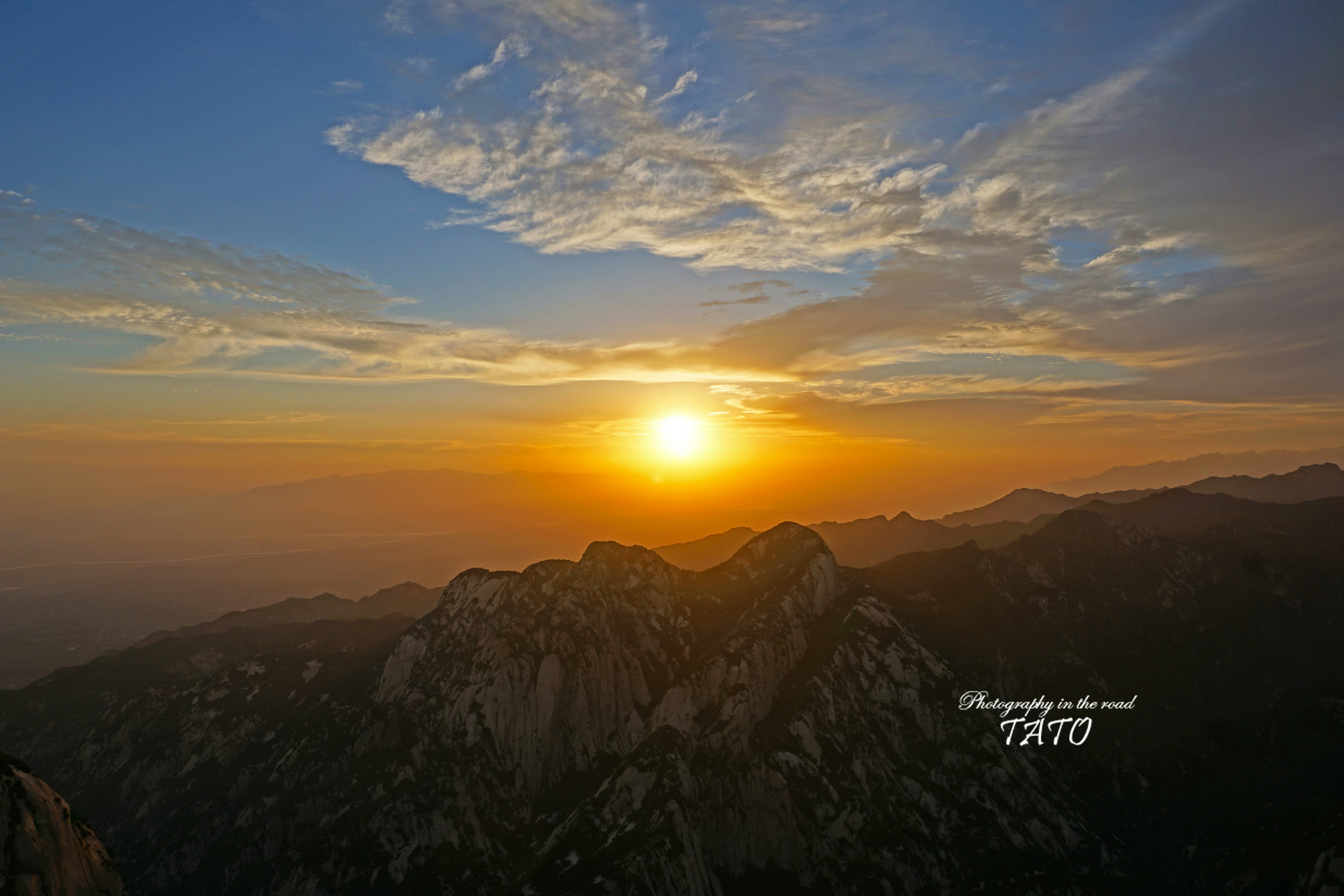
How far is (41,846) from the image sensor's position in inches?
1870

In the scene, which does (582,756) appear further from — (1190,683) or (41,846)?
(1190,683)

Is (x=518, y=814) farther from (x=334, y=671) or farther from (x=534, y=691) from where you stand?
(x=334, y=671)

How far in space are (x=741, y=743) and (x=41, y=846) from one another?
104 metres

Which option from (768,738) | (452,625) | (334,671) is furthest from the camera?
(334,671)

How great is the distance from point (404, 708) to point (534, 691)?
101 ft

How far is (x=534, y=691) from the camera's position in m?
140

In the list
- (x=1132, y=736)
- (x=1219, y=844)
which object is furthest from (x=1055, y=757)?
(x=1219, y=844)

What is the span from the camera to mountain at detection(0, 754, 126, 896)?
4509 cm

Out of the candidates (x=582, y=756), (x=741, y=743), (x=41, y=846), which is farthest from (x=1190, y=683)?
(x=41, y=846)

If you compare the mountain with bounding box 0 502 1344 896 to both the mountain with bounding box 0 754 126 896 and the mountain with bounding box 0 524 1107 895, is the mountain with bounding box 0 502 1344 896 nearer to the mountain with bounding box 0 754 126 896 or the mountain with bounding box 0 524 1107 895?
the mountain with bounding box 0 524 1107 895

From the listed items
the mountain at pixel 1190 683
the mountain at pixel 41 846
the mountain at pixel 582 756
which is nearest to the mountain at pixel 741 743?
the mountain at pixel 582 756

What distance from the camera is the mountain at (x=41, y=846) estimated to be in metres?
45.1

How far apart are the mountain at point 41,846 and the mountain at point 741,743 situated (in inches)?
2709

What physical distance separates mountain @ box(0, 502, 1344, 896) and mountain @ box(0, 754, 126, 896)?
68818mm
